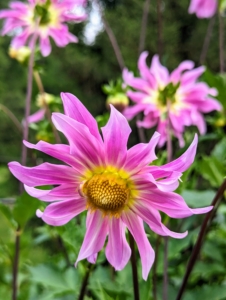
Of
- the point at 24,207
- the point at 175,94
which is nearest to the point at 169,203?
the point at 24,207

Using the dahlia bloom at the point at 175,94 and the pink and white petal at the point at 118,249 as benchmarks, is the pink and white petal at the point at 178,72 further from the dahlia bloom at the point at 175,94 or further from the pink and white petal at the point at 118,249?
the pink and white petal at the point at 118,249

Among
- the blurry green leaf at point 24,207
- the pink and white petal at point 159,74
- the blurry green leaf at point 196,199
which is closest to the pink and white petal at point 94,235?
the blurry green leaf at point 24,207

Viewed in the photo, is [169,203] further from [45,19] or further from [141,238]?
[45,19]

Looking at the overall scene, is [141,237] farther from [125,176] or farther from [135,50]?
[135,50]

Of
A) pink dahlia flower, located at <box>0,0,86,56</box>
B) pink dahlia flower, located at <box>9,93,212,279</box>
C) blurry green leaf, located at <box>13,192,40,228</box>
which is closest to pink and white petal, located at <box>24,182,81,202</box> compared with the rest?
pink dahlia flower, located at <box>9,93,212,279</box>

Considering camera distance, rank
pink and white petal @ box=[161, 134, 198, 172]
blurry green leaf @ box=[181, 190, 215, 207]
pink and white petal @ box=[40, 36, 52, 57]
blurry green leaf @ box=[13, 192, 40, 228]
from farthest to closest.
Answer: pink and white petal @ box=[40, 36, 52, 57], blurry green leaf @ box=[181, 190, 215, 207], blurry green leaf @ box=[13, 192, 40, 228], pink and white petal @ box=[161, 134, 198, 172]

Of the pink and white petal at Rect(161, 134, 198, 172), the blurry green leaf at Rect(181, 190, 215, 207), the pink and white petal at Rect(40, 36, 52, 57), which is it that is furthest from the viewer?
the pink and white petal at Rect(40, 36, 52, 57)

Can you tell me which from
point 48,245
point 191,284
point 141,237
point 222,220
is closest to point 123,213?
point 141,237

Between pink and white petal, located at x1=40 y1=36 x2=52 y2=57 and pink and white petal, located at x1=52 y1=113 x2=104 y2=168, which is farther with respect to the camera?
pink and white petal, located at x1=40 y1=36 x2=52 y2=57

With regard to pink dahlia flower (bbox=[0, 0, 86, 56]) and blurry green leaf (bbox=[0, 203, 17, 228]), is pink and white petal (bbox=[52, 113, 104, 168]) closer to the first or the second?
blurry green leaf (bbox=[0, 203, 17, 228])
